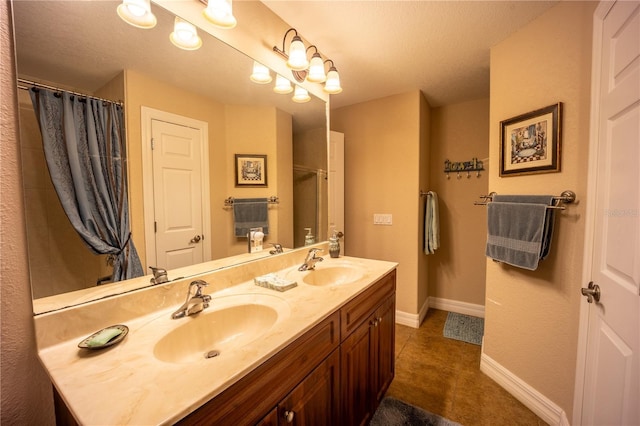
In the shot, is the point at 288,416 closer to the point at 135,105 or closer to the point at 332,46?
the point at 135,105

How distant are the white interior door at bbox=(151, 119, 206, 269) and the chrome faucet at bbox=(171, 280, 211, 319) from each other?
0.67ft

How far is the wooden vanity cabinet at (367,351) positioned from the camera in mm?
1188

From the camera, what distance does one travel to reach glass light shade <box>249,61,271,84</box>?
4.71ft

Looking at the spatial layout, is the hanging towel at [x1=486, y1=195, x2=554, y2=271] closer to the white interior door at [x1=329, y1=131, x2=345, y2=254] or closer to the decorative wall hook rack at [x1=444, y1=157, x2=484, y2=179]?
the decorative wall hook rack at [x1=444, y1=157, x2=484, y2=179]

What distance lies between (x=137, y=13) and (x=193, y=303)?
1.09 metres

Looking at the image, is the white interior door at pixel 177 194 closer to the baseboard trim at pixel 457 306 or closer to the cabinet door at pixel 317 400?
the cabinet door at pixel 317 400

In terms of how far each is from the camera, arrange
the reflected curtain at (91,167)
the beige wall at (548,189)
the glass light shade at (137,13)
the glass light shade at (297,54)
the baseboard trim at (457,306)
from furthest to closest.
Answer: the baseboard trim at (457,306) < the glass light shade at (297,54) < the beige wall at (548,189) < the glass light shade at (137,13) < the reflected curtain at (91,167)

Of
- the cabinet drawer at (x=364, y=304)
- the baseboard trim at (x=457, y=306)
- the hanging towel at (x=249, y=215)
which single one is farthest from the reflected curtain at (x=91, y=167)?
the baseboard trim at (x=457, y=306)

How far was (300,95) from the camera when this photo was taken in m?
1.81

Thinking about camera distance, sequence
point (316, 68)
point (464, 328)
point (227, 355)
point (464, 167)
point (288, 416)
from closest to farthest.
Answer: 1. point (227, 355)
2. point (288, 416)
3. point (316, 68)
4. point (464, 328)
5. point (464, 167)

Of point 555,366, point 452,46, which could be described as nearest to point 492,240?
point 555,366

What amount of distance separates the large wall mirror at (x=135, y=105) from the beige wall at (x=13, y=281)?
3 centimetres

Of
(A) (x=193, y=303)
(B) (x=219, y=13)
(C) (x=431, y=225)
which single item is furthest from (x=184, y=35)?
(C) (x=431, y=225)

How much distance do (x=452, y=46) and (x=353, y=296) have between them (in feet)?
6.33
